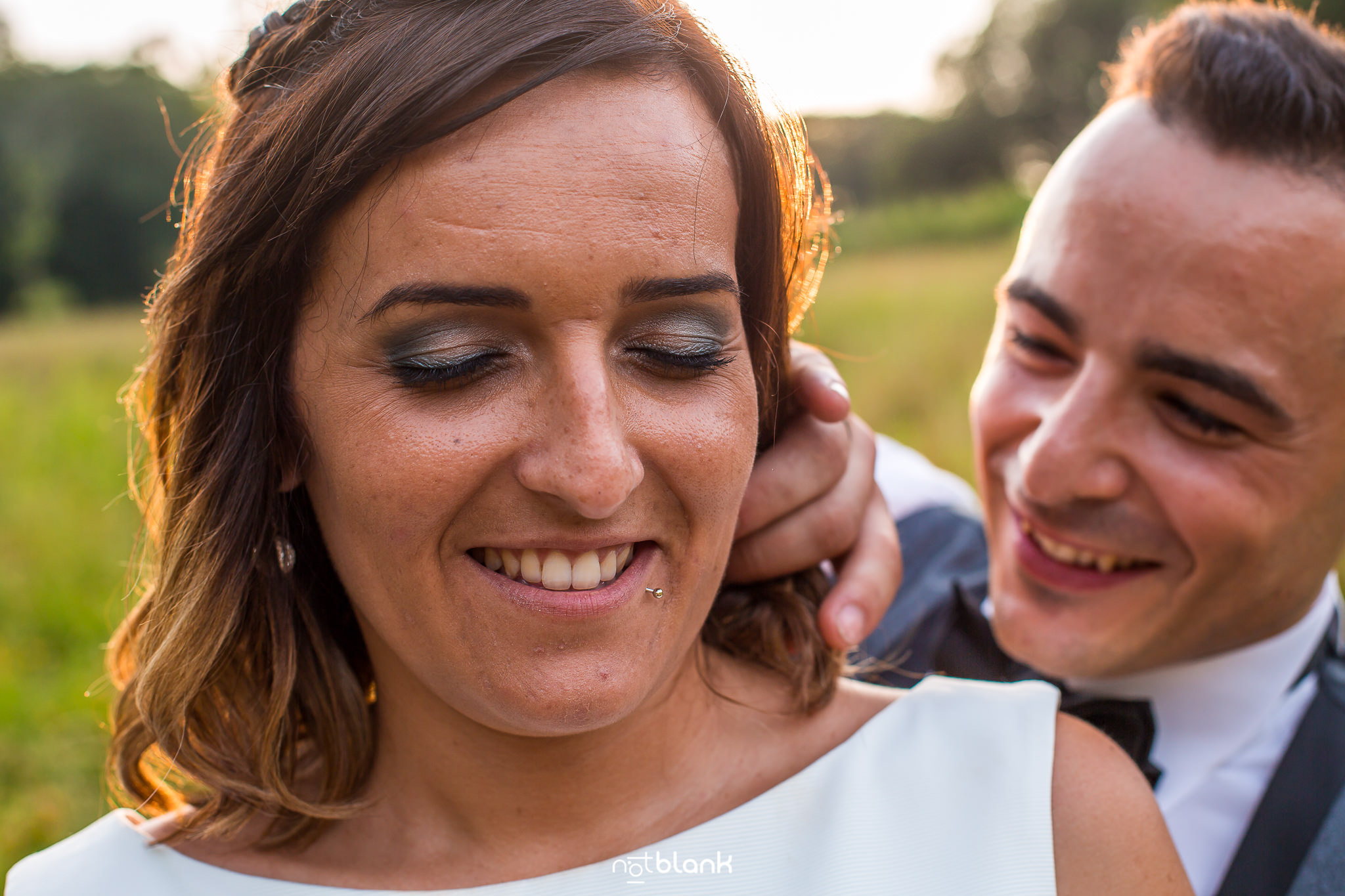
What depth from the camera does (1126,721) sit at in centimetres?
271

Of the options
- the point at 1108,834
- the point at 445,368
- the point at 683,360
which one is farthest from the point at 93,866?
the point at 1108,834

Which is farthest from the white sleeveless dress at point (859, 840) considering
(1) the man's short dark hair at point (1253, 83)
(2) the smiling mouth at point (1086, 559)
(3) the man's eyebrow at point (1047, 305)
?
(1) the man's short dark hair at point (1253, 83)

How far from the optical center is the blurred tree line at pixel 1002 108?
42875 millimetres

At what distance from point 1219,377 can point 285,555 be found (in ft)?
7.32

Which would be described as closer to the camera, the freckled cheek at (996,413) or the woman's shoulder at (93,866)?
the woman's shoulder at (93,866)

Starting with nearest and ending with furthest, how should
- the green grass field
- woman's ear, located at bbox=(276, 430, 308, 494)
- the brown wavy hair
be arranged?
the brown wavy hair, woman's ear, located at bbox=(276, 430, 308, 494), the green grass field

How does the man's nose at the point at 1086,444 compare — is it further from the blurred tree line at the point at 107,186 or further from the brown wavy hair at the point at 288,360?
the blurred tree line at the point at 107,186

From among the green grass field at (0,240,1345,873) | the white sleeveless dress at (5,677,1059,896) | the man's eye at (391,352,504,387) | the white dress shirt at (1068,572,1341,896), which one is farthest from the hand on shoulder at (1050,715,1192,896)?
the man's eye at (391,352,504,387)

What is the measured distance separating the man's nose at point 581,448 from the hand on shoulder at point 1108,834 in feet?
3.61

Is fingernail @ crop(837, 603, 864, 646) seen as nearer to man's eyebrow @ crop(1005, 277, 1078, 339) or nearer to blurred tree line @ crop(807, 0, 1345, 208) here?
man's eyebrow @ crop(1005, 277, 1078, 339)

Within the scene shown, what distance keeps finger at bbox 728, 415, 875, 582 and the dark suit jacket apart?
397 mm

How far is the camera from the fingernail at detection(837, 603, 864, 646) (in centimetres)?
228

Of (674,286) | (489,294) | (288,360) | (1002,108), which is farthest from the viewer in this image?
(1002,108)

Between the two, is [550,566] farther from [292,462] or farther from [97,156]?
[97,156]
